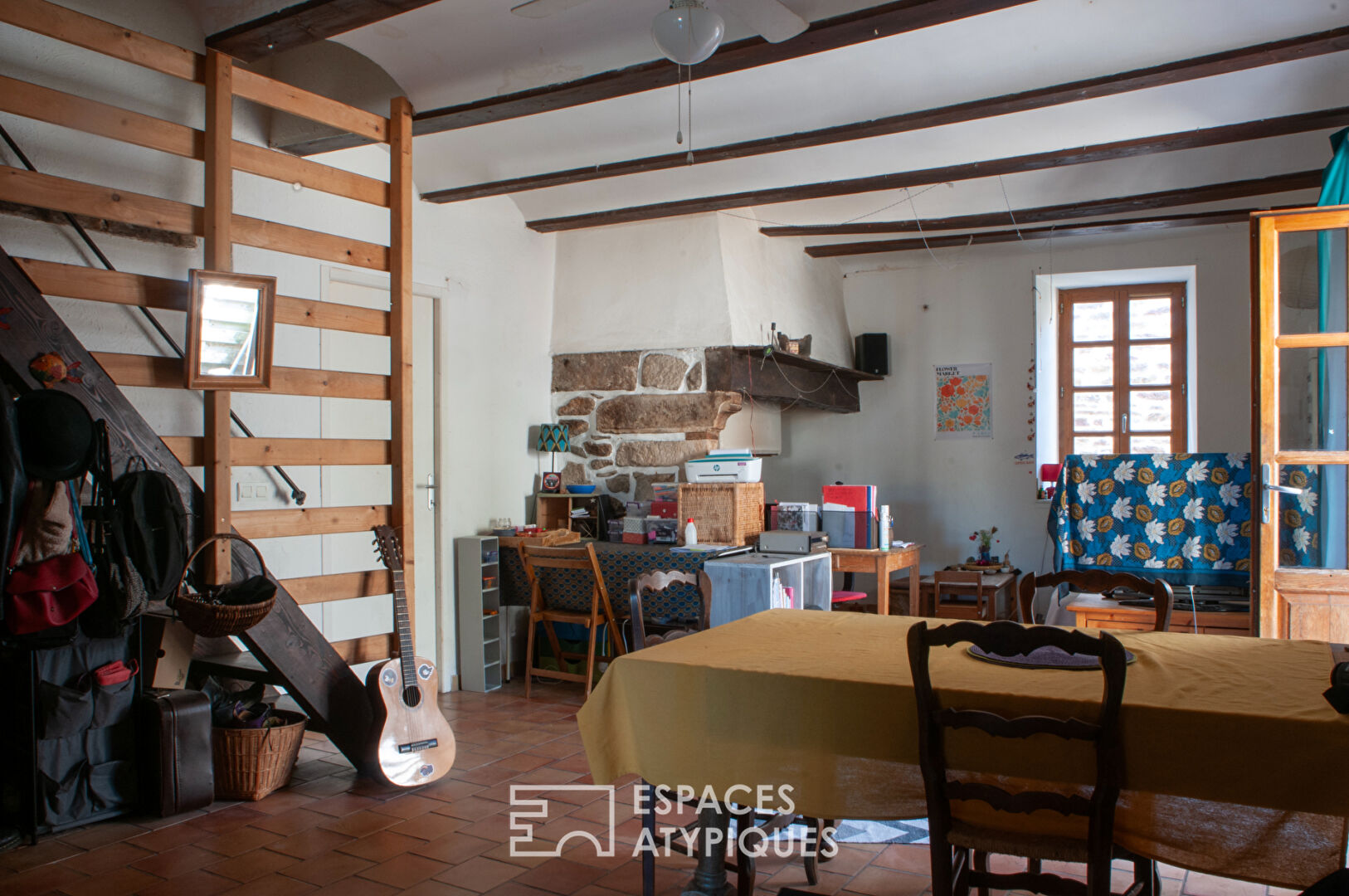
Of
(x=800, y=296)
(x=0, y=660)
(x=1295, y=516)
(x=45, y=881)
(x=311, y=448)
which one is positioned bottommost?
(x=45, y=881)

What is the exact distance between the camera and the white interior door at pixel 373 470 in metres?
4.99

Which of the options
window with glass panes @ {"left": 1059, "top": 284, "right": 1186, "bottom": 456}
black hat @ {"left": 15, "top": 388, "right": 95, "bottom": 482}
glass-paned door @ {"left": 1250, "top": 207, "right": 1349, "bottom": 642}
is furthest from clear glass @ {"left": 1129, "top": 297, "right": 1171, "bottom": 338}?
black hat @ {"left": 15, "top": 388, "right": 95, "bottom": 482}

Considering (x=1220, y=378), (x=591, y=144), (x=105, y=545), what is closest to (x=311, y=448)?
(x=105, y=545)

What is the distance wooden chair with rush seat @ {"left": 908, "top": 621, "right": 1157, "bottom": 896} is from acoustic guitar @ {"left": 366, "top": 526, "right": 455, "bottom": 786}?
8.22ft

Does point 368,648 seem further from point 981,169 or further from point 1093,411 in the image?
point 1093,411

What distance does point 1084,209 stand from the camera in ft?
20.4

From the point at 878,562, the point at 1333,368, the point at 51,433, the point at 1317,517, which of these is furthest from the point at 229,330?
the point at 1333,368

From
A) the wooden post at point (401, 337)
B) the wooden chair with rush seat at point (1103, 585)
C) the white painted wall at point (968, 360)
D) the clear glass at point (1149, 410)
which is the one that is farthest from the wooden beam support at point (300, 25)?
the clear glass at point (1149, 410)

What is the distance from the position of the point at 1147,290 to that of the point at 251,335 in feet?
20.5

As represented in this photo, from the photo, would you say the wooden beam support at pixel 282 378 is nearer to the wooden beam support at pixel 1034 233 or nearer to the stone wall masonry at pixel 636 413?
the stone wall masonry at pixel 636 413

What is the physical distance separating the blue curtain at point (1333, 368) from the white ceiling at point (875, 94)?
0.39m

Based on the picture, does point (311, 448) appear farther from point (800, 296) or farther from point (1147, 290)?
point (1147, 290)

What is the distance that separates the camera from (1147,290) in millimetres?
7254

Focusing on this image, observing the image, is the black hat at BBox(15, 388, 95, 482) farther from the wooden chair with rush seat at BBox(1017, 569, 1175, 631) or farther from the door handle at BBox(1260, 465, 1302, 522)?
the door handle at BBox(1260, 465, 1302, 522)
